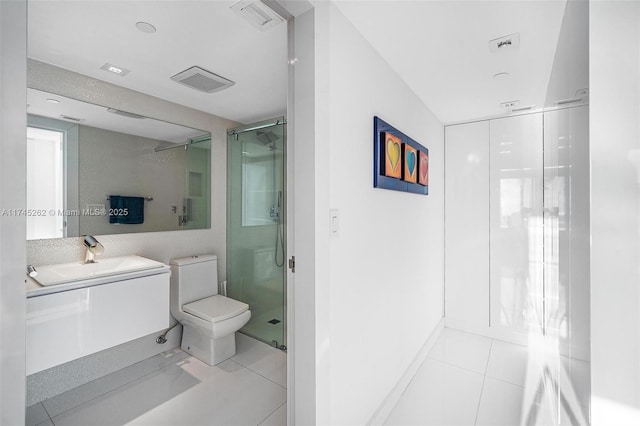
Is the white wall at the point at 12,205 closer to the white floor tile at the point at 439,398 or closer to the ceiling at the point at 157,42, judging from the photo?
the ceiling at the point at 157,42

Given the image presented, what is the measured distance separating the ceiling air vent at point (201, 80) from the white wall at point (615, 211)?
2.07 metres

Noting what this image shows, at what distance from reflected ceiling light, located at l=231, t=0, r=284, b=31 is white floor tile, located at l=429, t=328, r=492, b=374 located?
9.35 ft

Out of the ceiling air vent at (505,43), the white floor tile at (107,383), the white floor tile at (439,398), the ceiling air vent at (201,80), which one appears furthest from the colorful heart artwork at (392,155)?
the white floor tile at (107,383)

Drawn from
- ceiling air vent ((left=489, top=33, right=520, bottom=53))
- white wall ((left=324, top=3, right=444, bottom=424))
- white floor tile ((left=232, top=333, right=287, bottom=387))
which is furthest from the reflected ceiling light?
white floor tile ((left=232, top=333, right=287, bottom=387))

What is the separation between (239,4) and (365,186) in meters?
1.08

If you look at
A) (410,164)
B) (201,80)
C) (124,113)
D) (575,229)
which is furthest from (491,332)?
(124,113)

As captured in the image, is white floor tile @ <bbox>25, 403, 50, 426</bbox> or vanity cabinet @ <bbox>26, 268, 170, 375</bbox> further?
white floor tile @ <bbox>25, 403, 50, 426</bbox>

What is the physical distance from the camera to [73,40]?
5.50 feet

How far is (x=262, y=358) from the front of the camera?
2641 millimetres

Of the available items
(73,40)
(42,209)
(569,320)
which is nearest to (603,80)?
(569,320)

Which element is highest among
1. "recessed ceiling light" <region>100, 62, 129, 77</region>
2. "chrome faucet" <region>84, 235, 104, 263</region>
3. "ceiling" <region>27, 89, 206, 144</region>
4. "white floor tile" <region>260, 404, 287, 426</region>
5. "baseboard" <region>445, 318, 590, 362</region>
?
"recessed ceiling light" <region>100, 62, 129, 77</region>

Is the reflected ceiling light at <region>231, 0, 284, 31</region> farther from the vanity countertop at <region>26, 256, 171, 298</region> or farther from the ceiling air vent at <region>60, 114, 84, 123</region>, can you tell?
the vanity countertop at <region>26, 256, 171, 298</region>

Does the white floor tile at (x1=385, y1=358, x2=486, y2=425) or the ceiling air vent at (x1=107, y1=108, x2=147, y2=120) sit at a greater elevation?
the ceiling air vent at (x1=107, y1=108, x2=147, y2=120)

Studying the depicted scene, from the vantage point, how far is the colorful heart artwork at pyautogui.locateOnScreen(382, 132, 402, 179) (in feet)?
6.13
